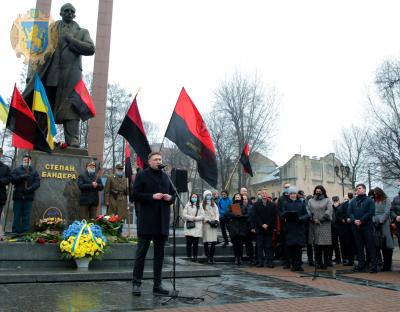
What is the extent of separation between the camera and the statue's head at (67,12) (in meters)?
10.4

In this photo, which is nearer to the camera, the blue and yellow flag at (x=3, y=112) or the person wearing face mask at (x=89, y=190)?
the person wearing face mask at (x=89, y=190)

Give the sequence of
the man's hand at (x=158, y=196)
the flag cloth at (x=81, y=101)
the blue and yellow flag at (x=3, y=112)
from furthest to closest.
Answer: the blue and yellow flag at (x=3, y=112) → the flag cloth at (x=81, y=101) → the man's hand at (x=158, y=196)

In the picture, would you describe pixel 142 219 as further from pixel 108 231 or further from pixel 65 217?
pixel 65 217

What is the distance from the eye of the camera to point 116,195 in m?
11.2

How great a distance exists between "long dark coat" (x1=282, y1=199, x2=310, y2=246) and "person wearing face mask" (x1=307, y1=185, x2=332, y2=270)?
42cm

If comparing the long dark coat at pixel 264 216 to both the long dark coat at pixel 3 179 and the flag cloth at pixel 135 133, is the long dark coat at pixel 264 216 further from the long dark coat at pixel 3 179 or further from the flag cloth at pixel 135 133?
the long dark coat at pixel 3 179

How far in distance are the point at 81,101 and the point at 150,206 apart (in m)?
4.89

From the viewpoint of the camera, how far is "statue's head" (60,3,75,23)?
411 inches

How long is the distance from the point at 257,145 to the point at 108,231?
28.7m

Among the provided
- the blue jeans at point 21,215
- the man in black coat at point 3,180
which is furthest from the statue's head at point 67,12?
the blue jeans at point 21,215

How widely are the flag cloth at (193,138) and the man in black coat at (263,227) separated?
3.32 meters

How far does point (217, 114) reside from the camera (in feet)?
124

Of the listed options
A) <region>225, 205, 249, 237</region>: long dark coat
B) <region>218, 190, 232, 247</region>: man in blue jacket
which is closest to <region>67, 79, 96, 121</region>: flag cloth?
<region>225, 205, 249, 237</region>: long dark coat

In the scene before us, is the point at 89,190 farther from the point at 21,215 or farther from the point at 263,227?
the point at 263,227
